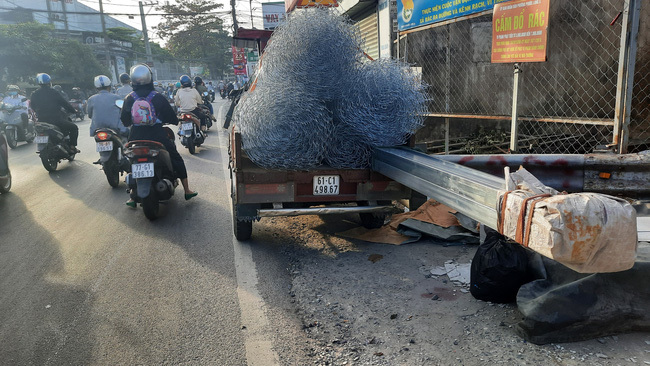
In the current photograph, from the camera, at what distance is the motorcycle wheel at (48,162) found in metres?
9.87

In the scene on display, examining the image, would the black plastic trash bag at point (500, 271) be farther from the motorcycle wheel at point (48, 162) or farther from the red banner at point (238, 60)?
the red banner at point (238, 60)

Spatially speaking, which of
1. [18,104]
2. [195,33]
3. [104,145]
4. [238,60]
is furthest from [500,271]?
[195,33]

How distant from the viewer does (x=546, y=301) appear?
10.00 ft

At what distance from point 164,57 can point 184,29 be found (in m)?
6.32

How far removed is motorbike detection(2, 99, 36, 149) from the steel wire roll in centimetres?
1239

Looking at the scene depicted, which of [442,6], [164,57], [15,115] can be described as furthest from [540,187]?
[164,57]

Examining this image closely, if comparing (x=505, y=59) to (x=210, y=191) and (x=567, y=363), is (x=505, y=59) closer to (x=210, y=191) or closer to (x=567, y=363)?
(x=567, y=363)

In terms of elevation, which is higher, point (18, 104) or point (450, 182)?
point (18, 104)

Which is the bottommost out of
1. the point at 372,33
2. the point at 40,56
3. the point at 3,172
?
the point at 3,172

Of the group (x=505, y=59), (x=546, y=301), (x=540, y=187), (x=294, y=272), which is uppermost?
(x=505, y=59)

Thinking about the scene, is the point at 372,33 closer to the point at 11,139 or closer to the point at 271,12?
the point at 11,139

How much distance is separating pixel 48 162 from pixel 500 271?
9.39 meters

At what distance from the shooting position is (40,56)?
33.2m

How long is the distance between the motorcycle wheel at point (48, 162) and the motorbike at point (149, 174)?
428cm
